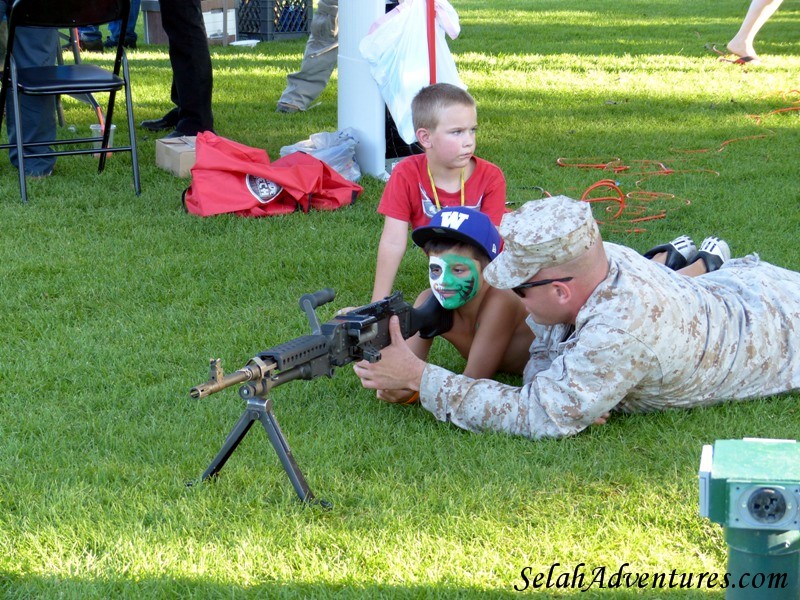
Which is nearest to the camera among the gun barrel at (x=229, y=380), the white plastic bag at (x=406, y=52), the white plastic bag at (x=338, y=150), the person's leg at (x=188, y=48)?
the gun barrel at (x=229, y=380)

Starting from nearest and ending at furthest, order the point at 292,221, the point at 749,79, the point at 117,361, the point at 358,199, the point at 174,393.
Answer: the point at 174,393
the point at 117,361
the point at 292,221
the point at 358,199
the point at 749,79

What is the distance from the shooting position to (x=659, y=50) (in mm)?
11945

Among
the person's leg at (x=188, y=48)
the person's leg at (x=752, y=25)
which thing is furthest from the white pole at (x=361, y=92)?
the person's leg at (x=752, y=25)

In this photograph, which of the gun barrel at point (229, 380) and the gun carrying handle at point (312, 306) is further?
the gun carrying handle at point (312, 306)

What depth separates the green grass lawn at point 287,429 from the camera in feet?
8.88

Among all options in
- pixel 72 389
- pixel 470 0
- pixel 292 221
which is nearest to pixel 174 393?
pixel 72 389

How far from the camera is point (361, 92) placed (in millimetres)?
6852

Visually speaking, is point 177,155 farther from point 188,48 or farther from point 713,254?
point 713,254

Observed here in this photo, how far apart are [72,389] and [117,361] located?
271 millimetres

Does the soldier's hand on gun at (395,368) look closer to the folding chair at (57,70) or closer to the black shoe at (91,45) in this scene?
the folding chair at (57,70)

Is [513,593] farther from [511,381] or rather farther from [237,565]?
[511,381]

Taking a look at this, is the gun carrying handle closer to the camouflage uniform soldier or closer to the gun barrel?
the gun barrel

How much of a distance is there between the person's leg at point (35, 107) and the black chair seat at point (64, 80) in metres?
0.36

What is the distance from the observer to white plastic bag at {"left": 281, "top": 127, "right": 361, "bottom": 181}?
21.7ft
